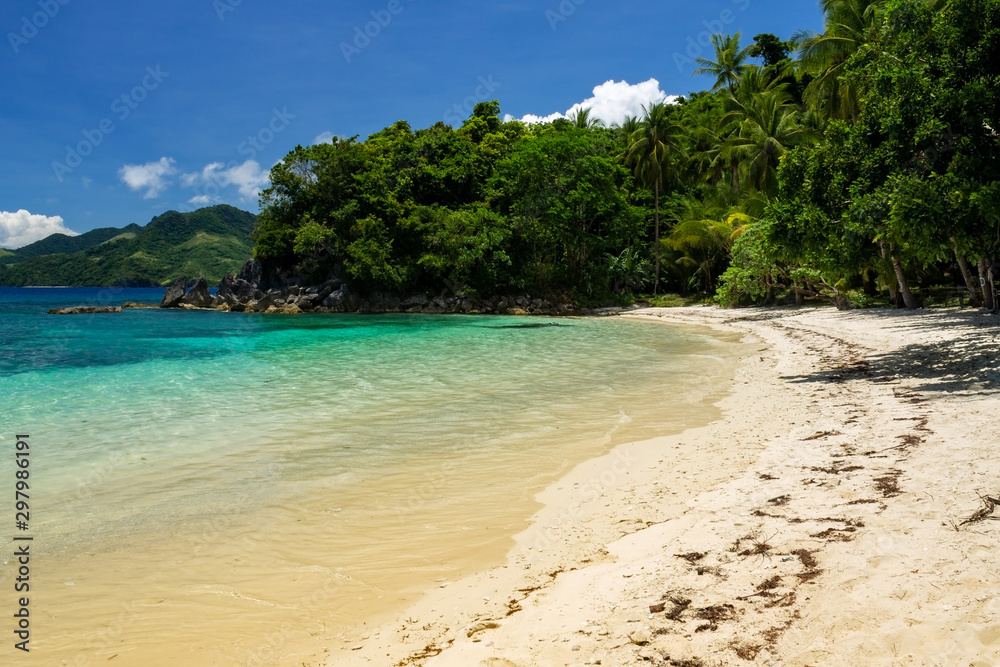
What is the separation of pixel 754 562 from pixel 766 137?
35689mm

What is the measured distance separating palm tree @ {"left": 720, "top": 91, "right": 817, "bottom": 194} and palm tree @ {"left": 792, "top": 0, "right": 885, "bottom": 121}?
5.36 meters

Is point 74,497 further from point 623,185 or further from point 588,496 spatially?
point 623,185

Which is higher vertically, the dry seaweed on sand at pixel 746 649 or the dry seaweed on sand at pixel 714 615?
the dry seaweed on sand at pixel 746 649

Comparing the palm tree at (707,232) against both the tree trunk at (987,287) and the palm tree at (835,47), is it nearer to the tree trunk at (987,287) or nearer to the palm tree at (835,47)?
the palm tree at (835,47)

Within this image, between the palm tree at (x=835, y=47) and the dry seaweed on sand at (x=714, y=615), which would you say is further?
the palm tree at (x=835, y=47)

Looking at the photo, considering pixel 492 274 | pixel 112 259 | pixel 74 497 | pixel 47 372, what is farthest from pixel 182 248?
pixel 74 497

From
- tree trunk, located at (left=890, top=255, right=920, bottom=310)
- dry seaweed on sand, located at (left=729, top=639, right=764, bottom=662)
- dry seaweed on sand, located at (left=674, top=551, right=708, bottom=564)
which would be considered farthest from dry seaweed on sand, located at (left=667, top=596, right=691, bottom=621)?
tree trunk, located at (left=890, top=255, right=920, bottom=310)

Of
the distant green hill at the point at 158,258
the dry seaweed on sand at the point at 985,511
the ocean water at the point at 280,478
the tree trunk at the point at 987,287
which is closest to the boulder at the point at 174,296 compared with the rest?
the ocean water at the point at 280,478

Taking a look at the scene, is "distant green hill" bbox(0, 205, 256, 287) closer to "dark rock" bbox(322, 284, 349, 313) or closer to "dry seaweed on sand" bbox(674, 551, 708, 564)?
"dark rock" bbox(322, 284, 349, 313)

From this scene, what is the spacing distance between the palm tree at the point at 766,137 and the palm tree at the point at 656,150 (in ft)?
18.0

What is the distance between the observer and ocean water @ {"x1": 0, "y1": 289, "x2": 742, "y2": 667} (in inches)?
150

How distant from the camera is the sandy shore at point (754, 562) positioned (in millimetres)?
2779

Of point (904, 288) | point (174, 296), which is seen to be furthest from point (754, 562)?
point (174, 296)
